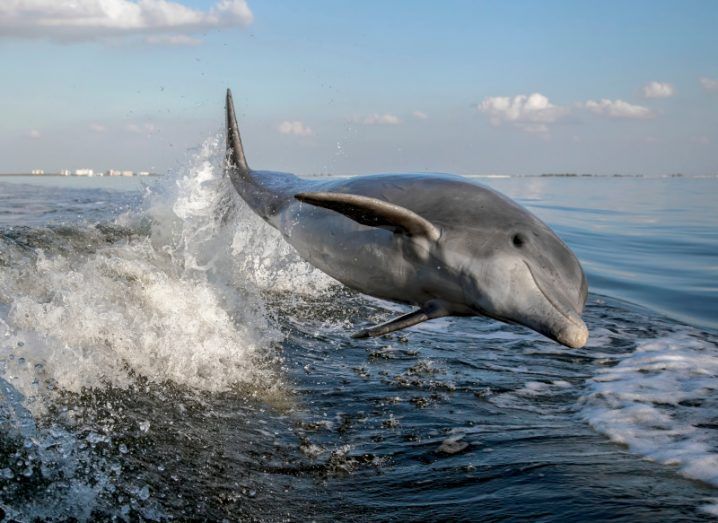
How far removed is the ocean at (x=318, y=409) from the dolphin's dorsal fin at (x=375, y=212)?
159 cm

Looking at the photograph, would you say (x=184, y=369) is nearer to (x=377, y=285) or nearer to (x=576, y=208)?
(x=377, y=285)

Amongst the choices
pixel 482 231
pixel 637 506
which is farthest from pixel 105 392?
pixel 637 506

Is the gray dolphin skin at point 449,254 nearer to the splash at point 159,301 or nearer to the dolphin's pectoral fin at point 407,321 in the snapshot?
the dolphin's pectoral fin at point 407,321

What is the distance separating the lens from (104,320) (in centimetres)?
631

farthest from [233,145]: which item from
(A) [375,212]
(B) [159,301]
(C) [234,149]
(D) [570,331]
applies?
(D) [570,331]

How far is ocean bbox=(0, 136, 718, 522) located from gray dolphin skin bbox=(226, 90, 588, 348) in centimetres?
98

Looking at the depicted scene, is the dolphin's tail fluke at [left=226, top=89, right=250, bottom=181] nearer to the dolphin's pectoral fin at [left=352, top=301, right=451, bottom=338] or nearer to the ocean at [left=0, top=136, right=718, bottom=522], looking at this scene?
the ocean at [left=0, top=136, right=718, bottom=522]

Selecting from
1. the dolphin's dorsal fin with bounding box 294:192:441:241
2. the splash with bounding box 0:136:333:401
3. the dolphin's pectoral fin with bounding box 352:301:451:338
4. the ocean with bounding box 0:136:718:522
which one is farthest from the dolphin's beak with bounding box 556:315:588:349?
the splash with bounding box 0:136:333:401

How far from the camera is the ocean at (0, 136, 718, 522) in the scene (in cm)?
420

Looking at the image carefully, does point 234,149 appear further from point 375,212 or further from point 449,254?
point 449,254

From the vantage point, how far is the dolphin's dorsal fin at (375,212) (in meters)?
4.89

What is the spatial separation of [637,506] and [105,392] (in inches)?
153

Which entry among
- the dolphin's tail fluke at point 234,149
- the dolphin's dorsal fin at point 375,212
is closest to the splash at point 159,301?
the dolphin's tail fluke at point 234,149

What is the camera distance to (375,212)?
16.5 feet
